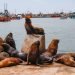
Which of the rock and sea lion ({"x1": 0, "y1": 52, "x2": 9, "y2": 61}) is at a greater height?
the rock

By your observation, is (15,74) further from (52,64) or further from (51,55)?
(51,55)

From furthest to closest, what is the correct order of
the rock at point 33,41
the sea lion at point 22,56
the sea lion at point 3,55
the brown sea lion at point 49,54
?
1. the rock at point 33,41
2. the sea lion at point 22,56
3. the sea lion at point 3,55
4. the brown sea lion at point 49,54

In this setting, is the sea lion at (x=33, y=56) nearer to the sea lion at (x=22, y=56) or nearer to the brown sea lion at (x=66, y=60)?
the sea lion at (x=22, y=56)

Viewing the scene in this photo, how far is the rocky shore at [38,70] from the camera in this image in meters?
10.9

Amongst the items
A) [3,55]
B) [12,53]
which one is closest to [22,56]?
[12,53]

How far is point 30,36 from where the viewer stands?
14664 millimetres

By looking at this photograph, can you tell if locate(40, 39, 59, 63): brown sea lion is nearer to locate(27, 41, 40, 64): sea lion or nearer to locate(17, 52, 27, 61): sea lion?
locate(27, 41, 40, 64): sea lion

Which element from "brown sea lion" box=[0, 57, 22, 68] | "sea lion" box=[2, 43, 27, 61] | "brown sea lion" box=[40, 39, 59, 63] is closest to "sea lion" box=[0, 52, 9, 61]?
"sea lion" box=[2, 43, 27, 61]

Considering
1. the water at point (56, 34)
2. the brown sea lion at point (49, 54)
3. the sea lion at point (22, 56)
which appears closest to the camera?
the brown sea lion at point (49, 54)

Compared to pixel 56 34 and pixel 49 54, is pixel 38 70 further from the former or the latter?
pixel 56 34

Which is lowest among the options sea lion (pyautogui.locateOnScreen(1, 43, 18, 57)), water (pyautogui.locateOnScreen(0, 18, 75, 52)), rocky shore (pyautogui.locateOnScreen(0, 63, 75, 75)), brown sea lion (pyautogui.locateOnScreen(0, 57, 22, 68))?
water (pyautogui.locateOnScreen(0, 18, 75, 52))

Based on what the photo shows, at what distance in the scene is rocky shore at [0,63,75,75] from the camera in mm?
10896

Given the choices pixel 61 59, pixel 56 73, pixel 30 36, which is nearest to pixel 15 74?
pixel 56 73

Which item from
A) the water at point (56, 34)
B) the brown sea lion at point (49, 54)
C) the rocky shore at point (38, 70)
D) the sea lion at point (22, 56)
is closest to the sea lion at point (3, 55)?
the sea lion at point (22, 56)
